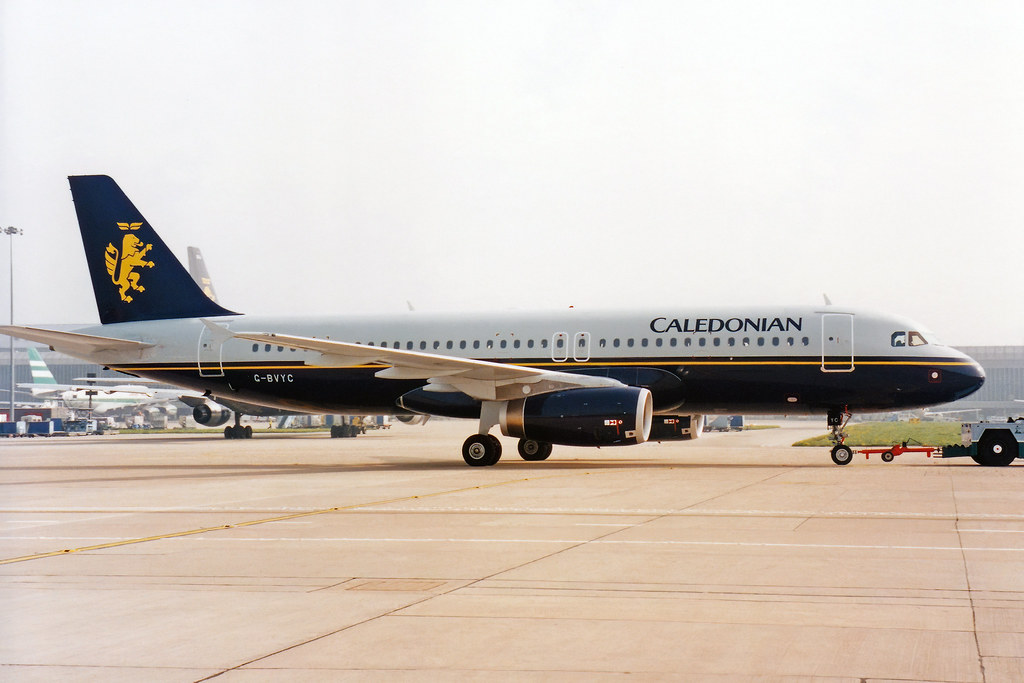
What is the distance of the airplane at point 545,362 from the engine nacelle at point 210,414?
94.8ft

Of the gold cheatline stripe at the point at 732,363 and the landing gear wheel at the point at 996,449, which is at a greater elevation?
the gold cheatline stripe at the point at 732,363

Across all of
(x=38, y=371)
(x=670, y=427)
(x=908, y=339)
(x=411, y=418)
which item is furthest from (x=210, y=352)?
(x=38, y=371)

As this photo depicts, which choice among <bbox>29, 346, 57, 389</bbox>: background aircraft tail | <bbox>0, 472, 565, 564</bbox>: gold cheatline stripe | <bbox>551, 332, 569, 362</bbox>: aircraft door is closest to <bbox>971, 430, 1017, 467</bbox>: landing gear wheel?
<bbox>551, 332, 569, 362</bbox>: aircraft door

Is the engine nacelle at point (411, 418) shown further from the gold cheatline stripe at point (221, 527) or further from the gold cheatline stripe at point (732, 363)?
the gold cheatline stripe at point (221, 527)

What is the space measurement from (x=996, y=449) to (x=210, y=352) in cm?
1981

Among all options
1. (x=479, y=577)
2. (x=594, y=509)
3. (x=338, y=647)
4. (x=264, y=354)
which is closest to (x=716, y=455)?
(x=264, y=354)

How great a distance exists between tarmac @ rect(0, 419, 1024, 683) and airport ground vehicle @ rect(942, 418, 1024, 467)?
25.2ft

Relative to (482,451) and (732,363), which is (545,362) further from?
(732,363)

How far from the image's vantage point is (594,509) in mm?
14359

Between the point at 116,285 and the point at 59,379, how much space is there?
12021 centimetres

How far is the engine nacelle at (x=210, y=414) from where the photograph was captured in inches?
2242

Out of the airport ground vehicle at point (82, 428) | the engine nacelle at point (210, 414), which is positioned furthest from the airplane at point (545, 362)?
the airport ground vehicle at point (82, 428)

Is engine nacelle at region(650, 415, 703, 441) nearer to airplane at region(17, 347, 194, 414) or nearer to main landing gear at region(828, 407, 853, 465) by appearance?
main landing gear at region(828, 407, 853, 465)

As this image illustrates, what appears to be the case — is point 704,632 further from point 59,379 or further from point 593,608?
point 59,379
